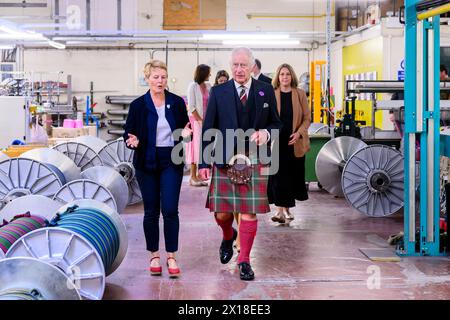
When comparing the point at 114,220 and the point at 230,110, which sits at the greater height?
the point at 230,110

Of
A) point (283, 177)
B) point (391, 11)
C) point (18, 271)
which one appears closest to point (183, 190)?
point (283, 177)

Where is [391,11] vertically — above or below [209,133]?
above

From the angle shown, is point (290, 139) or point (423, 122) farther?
point (290, 139)

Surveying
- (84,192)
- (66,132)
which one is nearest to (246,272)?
(84,192)

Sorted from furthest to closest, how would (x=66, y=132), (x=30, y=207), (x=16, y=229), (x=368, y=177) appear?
(x=66, y=132) < (x=368, y=177) < (x=30, y=207) < (x=16, y=229)

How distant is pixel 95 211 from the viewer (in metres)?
4.67

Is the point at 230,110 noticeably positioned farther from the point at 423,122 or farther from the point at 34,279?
Result: the point at 34,279

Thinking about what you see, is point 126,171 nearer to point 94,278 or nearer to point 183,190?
point 183,190

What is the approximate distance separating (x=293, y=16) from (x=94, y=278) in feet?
56.8

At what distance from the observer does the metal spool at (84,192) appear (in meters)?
5.73

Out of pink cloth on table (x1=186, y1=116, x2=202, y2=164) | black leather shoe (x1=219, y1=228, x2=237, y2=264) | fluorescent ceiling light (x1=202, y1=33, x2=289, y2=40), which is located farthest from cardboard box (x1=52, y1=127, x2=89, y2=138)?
black leather shoe (x1=219, y1=228, x2=237, y2=264)

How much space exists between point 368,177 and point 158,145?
3.12m

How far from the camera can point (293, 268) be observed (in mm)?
5172
